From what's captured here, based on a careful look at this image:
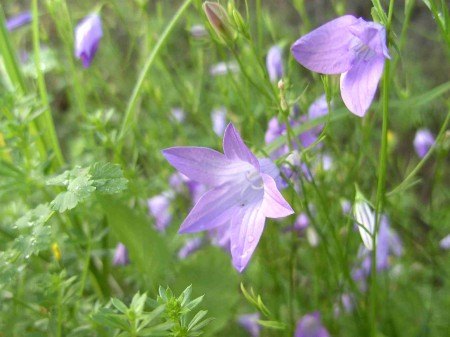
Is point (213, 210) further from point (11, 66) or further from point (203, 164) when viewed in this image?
point (11, 66)

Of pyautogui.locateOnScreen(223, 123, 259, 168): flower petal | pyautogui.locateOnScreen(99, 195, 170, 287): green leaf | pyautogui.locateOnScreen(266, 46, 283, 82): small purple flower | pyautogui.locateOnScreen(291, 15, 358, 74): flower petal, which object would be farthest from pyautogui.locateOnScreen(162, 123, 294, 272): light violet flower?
pyautogui.locateOnScreen(266, 46, 283, 82): small purple flower

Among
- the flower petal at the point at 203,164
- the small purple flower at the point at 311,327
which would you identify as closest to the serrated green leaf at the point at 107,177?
the flower petal at the point at 203,164

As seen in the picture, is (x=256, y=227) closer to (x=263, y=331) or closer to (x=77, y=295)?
(x=77, y=295)

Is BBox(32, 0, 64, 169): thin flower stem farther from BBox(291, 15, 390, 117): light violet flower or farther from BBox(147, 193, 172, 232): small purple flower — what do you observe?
→ BBox(291, 15, 390, 117): light violet flower

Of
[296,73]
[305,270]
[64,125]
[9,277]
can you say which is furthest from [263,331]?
[64,125]

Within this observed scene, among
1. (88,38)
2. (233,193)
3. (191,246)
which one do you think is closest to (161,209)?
(191,246)

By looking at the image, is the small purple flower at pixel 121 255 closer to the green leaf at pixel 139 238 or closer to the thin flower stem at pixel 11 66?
the green leaf at pixel 139 238
